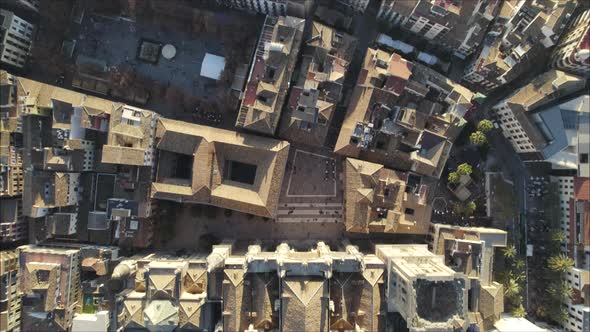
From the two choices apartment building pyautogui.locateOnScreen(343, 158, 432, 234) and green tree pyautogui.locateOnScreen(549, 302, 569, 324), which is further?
green tree pyautogui.locateOnScreen(549, 302, 569, 324)

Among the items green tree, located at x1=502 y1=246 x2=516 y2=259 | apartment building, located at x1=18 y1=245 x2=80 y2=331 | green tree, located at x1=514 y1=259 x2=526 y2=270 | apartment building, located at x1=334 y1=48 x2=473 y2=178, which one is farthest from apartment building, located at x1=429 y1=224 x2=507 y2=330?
apartment building, located at x1=18 y1=245 x2=80 y2=331

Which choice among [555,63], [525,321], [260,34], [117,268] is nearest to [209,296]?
[117,268]

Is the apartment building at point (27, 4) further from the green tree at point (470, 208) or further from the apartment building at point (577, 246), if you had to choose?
the apartment building at point (577, 246)

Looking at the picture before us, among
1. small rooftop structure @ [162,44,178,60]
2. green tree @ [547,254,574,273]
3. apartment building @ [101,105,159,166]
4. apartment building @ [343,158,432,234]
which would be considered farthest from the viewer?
small rooftop structure @ [162,44,178,60]

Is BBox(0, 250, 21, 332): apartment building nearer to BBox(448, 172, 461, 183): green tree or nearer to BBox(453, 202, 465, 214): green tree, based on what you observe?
BBox(448, 172, 461, 183): green tree

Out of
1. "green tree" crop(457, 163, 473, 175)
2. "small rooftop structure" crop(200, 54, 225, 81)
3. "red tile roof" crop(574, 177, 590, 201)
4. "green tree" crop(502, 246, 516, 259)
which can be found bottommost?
"green tree" crop(502, 246, 516, 259)

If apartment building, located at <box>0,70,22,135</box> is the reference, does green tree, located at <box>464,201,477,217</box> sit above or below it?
below
